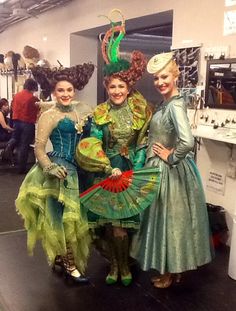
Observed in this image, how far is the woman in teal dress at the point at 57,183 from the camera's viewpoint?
7.37 ft

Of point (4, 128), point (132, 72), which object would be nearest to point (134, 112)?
point (132, 72)

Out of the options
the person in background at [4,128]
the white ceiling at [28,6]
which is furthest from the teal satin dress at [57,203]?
the person in background at [4,128]

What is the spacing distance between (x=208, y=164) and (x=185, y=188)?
1.04 metres

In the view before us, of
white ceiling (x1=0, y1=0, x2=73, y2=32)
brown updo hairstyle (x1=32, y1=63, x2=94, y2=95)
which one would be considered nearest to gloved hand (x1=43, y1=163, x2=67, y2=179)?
brown updo hairstyle (x1=32, y1=63, x2=94, y2=95)

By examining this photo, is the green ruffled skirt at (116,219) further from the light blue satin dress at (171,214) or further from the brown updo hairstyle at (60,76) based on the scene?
the brown updo hairstyle at (60,76)

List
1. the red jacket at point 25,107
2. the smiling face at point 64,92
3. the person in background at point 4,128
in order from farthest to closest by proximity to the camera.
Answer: the person in background at point 4,128, the red jacket at point 25,107, the smiling face at point 64,92

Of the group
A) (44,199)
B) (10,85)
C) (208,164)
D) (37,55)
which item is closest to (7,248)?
(44,199)

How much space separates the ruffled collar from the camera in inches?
90.1

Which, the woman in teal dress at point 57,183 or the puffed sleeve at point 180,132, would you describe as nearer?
the puffed sleeve at point 180,132

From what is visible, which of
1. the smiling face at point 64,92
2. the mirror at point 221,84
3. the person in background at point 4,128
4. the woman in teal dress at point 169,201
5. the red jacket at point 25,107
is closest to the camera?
the woman in teal dress at point 169,201

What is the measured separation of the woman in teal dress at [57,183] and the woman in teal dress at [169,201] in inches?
16.4

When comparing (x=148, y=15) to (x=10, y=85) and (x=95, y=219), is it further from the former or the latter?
(x=10, y=85)

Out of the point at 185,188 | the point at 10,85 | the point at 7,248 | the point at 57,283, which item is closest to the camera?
Answer: the point at 185,188

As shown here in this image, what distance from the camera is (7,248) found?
3004 millimetres
